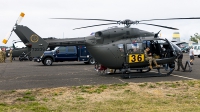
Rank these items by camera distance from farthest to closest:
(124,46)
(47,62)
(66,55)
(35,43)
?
(66,55), (47,62), (35,43), (124,46)

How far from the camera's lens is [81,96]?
29.3 feet

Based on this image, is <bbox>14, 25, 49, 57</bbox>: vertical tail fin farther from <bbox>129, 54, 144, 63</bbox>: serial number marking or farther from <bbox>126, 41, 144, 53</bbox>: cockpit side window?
<bbox>129, 54, 144, 63</bbox>: serial number marking

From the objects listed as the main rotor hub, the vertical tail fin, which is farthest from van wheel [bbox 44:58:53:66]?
the main rotor hub

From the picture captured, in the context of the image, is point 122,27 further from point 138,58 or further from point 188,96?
point 188,96

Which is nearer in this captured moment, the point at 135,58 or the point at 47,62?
the point at 135,58

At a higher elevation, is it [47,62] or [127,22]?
[127,22]

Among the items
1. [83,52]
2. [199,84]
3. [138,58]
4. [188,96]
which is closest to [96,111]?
[188,96]

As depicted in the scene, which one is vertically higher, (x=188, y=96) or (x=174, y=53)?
(x=174, y=53)

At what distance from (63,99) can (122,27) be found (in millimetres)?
6845

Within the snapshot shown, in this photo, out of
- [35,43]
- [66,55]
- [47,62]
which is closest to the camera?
[35,43]

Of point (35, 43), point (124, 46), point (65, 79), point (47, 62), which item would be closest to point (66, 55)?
point (47, 62)

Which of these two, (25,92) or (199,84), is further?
(199,84)

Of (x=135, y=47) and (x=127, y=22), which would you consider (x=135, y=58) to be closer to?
(x=135, y=47)

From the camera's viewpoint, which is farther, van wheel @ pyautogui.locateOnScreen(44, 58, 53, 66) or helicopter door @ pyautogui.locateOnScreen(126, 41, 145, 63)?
van wheel @ pyautogui.locateOnScreen(44, 58, 53, 66)
